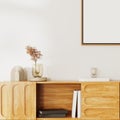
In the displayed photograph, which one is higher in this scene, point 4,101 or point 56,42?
point 56,42

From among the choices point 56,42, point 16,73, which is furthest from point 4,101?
point 56,42

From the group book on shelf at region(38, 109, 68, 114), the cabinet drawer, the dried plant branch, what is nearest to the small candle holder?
the cabinet drawer

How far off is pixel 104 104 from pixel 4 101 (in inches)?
36.5

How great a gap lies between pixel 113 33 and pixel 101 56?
0.26m

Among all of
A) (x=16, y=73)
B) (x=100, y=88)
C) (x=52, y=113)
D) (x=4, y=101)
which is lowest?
(x=52, y=113)

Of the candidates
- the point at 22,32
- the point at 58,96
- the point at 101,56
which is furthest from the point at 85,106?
the point at 22,32

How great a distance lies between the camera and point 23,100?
104 inches

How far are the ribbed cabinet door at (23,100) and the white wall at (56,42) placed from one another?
0.88 ft

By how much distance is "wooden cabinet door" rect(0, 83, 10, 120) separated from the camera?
264 centimetres

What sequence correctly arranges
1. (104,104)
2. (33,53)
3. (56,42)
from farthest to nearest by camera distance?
(56,42) < (33,53) < (104,104)

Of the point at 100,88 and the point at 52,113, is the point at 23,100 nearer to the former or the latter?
the point at 52,113

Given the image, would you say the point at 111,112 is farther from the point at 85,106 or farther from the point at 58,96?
the point at 58,96

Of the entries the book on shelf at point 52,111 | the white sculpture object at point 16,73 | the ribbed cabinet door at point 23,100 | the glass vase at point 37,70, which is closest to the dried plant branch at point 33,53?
the glass vase at point 37,70

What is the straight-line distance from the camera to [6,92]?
264 centimetres
